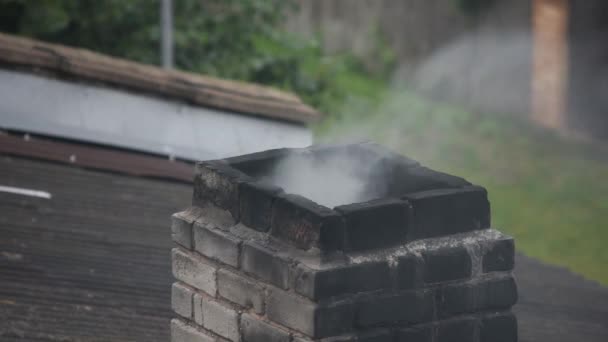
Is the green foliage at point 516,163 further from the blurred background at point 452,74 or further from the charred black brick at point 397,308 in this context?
the charred black brick at point 397,308

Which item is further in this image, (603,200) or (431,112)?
(431,112)

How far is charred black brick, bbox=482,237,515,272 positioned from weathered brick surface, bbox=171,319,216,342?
3.52 ft

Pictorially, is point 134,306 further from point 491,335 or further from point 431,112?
point 431,112

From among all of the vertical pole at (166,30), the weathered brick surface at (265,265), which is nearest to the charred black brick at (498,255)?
the weathered brick surface at (265,265)

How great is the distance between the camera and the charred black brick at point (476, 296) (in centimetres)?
419

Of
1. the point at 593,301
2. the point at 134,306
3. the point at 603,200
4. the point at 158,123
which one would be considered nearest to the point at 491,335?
the point at 134,306

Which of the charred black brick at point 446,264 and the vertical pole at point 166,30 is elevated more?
the vertical pole at point 166,30

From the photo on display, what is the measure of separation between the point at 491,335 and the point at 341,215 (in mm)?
849

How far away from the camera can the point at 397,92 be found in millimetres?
21969

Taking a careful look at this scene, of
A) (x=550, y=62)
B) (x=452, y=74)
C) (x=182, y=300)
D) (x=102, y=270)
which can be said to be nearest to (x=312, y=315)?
(x=182, y=300)

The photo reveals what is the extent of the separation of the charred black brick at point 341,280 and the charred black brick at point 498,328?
0.53 meters

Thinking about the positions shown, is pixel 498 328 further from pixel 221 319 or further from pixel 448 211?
pixel 221 319

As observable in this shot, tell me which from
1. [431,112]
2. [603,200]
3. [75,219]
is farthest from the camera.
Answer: [431,112]

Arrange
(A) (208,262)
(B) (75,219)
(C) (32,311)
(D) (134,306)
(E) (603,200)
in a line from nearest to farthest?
(A) (208,262), (C) (32,311), (D) (134,306), (B) (75,219), (E) (603,200)
